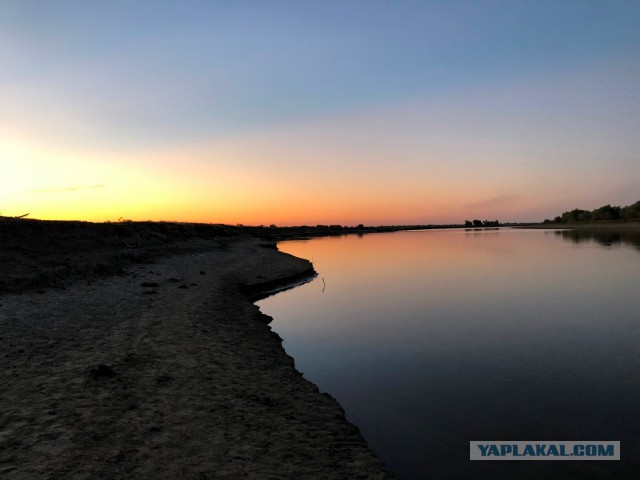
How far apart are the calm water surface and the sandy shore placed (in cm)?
184

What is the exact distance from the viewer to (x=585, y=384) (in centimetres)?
1283

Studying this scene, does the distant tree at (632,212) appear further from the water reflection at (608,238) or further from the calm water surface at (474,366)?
the calm water surface at (474,366)

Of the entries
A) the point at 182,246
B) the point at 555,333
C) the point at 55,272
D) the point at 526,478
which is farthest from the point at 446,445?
the point at 182,246

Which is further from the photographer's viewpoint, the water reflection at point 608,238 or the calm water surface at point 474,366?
the water reflection at point 608,238

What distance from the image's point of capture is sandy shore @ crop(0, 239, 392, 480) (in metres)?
6.92

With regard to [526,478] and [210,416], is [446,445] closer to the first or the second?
[526,478]

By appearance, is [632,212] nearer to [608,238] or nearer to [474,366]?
[608,238]

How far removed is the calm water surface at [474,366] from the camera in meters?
9.43

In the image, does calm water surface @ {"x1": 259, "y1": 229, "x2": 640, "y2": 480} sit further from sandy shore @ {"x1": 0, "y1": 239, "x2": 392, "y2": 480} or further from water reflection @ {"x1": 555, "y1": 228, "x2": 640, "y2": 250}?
water reflection @ {"x1": 555, "y1": 228, "x2": 640, "y2": 250}

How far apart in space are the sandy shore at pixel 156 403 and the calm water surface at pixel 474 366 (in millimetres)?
1840

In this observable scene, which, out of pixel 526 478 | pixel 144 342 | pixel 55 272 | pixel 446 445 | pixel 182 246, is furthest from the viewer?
pixel 182 246

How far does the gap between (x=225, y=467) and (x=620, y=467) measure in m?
8.33

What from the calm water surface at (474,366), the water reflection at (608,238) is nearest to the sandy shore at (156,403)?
the calm water surface at (474,366)

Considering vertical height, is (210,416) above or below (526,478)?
above
